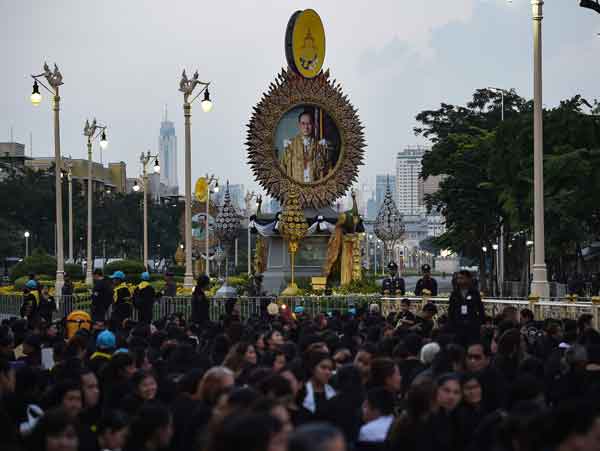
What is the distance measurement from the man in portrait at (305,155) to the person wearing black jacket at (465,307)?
100 ft

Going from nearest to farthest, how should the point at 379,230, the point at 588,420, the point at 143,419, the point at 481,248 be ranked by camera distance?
the point at 588,420, the point at 143,419, the point at 481,248, the point at 379,230

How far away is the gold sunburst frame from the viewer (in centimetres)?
4766

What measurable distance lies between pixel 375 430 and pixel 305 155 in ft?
130

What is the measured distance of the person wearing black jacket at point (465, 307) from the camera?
56.2 ft

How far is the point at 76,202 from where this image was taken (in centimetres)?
8325

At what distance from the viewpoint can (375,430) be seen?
9125mm

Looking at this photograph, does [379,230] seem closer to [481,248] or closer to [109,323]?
[481,248]

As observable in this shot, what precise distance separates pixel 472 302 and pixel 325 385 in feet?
22.7

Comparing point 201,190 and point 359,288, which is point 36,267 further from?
point 201,190

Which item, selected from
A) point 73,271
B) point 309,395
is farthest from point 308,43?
point 309,395

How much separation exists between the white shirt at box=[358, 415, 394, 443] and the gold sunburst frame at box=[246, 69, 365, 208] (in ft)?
125

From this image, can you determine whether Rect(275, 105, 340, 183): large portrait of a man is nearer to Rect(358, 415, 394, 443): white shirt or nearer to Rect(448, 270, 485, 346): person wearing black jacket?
Rect(448, 270, 485, 346): person wearing black jacket

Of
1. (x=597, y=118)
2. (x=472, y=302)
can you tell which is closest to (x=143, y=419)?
(x=472, y=302)

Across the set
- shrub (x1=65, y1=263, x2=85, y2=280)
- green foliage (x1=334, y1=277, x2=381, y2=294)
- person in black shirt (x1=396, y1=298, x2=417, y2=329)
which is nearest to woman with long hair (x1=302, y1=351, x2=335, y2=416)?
person in black shirt (x1=396, y1=298, x2=417, y2=329)
